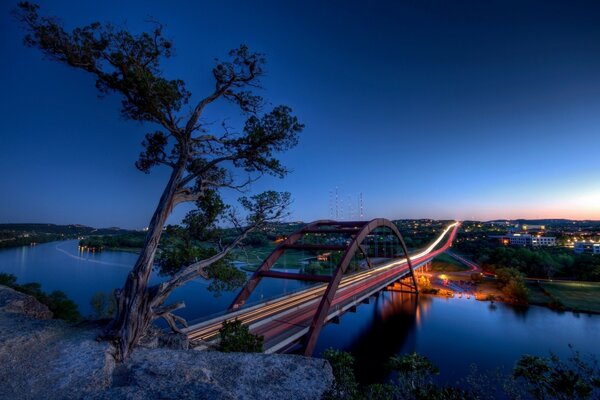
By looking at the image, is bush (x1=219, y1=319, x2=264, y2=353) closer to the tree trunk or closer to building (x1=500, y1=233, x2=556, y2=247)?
the tree trunk

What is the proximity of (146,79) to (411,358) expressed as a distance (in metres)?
20.0

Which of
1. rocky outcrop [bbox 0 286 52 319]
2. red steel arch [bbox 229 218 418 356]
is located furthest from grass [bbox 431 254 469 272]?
rocky outcrop [bbox 0 286 52 319]

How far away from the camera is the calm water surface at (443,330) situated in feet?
87.9

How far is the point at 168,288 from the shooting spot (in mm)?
8305

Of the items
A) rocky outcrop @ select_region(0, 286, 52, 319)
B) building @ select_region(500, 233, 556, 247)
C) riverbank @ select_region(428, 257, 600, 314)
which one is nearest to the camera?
rocky outcrop @ select_region(0, 286, 52, 319)

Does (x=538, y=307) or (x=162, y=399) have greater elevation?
(x=162, y=399)

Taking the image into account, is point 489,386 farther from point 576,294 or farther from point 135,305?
point 576,294

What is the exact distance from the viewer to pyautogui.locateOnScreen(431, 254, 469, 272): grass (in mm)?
69688

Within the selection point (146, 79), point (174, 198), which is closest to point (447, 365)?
point (174, 198)

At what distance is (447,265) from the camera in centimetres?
7194

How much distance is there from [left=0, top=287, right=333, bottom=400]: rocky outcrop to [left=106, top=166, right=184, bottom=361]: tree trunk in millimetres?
357

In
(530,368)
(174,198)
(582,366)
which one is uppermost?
(174,198)

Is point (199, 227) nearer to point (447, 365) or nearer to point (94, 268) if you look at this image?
point (447, 365)

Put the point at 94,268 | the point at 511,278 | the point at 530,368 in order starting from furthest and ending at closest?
the point at 94,268 < the point at 511,278 < the point at 530,368
